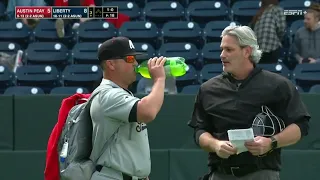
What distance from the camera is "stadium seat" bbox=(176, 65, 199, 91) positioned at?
38.0 feet

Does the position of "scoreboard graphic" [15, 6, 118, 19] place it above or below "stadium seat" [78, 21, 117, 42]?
above

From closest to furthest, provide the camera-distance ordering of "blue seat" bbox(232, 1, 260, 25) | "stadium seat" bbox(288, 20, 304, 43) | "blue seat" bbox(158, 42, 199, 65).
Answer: "blue seat" bbox(158, 42, 199, 65)
"stadium seat" bbox(288, 20, 304, 43)
"blue seat" bbox(232, 1, 260, 25)

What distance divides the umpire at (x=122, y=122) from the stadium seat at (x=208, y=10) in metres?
7.59

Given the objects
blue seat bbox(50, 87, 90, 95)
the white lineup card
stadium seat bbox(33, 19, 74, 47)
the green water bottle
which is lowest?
blue seat bbox(50, 87, 90, 95)

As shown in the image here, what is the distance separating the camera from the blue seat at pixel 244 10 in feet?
42.6

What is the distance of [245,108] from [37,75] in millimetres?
6678

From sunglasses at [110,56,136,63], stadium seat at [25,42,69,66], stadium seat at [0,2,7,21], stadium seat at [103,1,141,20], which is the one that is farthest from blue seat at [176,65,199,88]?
sunglasses at [110,56,136,63]

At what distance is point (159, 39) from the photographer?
12.7 m

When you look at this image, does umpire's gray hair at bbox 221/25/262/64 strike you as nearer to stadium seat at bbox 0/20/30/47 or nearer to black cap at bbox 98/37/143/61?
black cap at bbox 98/37/143/61

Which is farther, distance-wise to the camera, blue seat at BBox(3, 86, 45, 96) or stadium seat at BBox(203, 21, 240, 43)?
stadium seat at BBox(203, 21, 240, 43)

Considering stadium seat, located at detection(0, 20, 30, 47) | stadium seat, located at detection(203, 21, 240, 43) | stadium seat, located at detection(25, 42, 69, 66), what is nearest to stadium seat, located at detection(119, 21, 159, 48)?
stadium seat, located at detection(203, 21, 240, 43)

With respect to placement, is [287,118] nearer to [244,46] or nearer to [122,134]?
[244,46]

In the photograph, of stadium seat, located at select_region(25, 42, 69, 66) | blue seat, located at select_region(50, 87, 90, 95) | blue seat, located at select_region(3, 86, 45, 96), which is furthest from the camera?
stadium seat, located at select_region(25, 42, 69, 66)

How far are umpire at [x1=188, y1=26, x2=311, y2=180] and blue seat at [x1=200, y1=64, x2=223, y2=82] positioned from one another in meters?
5.67
